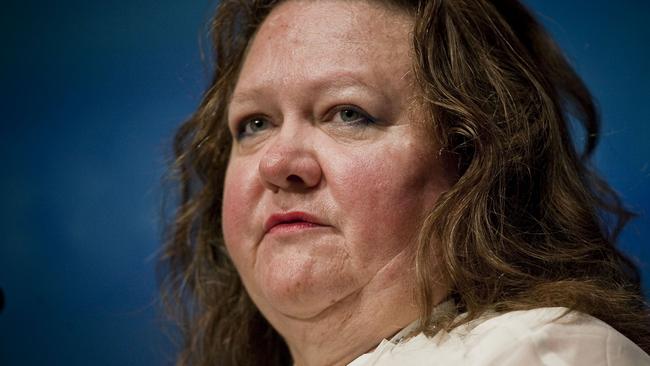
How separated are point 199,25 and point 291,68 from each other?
1.86ft

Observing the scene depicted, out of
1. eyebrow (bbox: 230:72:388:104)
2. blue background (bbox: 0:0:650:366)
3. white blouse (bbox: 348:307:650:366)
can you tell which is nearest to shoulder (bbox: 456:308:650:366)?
white blouse (bbox: 348:307:650:366)

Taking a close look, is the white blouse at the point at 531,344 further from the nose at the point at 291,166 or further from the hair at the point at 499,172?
the nose at the point at 291,166

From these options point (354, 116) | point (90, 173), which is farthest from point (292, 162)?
point (90, 173)

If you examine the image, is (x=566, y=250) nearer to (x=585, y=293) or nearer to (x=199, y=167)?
(x=585, y=293)

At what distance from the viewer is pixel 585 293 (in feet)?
3.84

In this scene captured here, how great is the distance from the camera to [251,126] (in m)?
1.46

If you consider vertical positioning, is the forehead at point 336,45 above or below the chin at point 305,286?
above

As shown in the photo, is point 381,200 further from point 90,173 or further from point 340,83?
point 90,173

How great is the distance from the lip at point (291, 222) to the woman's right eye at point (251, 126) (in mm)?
184

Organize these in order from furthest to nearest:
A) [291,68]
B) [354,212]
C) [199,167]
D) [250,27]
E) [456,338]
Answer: [199,167], [250,27], [291,68], [354,212], [456,338]

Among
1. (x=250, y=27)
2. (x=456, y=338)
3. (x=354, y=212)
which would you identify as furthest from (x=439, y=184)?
(x=250, y=27)

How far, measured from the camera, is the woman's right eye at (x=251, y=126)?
1.44 metres

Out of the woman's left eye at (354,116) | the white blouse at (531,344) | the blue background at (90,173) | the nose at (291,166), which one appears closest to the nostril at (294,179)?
the nose at (291,166)

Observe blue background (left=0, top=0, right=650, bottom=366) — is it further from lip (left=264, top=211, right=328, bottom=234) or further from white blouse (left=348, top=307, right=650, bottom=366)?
white blouse (left=348, top=307, right=650, bottom=366)
